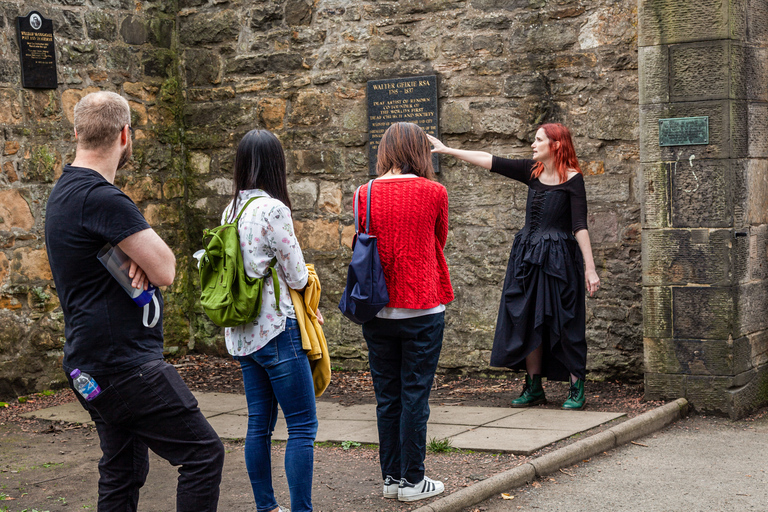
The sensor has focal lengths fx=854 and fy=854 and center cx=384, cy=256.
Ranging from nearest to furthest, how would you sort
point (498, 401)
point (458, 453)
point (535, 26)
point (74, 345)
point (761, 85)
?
point (74, 345), point (458, 453), point (761, 85), point (498, 401), point (535, 26)

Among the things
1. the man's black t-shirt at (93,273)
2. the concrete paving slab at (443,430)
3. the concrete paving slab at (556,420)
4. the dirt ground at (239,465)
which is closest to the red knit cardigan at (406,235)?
the dirt ground at (239,465)

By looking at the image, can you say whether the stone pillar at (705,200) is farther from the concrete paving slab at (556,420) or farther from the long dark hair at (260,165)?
the long dark hair at (260,165)

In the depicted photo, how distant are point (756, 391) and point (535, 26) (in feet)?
10.3

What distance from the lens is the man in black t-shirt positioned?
276cm

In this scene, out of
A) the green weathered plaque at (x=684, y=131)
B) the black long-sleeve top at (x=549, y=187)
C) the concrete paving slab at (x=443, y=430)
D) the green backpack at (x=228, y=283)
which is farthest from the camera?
the black long-sleeve top at (x=549, y=187)

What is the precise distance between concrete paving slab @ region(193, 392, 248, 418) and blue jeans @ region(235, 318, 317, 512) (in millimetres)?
2528

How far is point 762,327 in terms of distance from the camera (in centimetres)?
596

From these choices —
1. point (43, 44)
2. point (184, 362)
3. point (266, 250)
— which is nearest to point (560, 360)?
point (266, 250)

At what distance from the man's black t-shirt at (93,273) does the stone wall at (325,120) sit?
4.30 m

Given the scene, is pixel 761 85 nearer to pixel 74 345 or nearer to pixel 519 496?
pixel 519 496

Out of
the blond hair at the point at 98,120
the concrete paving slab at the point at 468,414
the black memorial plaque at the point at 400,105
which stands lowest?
the concrete paving slab at the point at 468,414

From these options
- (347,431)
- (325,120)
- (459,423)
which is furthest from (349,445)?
(325,120)

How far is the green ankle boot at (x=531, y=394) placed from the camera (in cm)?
596

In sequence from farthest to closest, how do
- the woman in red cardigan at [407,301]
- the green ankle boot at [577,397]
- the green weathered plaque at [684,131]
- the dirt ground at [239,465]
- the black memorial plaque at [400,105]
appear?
1. the black memorial plaque at [400,105]
2. the green ankle boot at [577,397]
3. the green weathered plaque at [684,131]
4. the dirt ground at [239,465]
5. the woman in red cardigan at [407,301]
